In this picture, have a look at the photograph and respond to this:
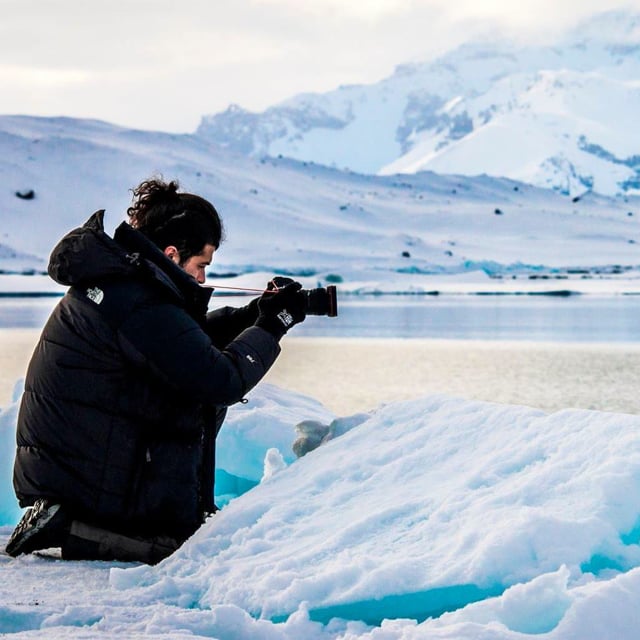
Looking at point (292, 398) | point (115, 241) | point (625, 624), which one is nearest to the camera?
A: point (625, 624)

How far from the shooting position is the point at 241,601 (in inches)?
74.6

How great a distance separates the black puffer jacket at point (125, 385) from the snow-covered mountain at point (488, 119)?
4532 inches

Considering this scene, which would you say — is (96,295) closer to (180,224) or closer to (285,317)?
(180,224)

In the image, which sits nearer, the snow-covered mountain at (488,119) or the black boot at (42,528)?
the black boot at (42,528)

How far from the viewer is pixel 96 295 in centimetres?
211

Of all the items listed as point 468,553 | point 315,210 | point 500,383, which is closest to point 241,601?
point 468,553

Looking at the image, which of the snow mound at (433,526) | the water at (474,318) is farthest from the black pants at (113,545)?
the water at (474,318)

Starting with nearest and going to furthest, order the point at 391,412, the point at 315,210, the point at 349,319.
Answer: the point at 391,412 < the point at 349,319 < the point at 315,210

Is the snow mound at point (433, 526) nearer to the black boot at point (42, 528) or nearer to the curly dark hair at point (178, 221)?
the black boot at point (42, 528)

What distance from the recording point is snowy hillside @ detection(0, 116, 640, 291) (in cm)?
2661

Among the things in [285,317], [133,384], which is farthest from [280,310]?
[133,384]

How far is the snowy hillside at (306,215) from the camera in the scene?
26.6 m

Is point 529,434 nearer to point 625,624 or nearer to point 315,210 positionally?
point 625,624

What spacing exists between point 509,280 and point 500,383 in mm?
17621
